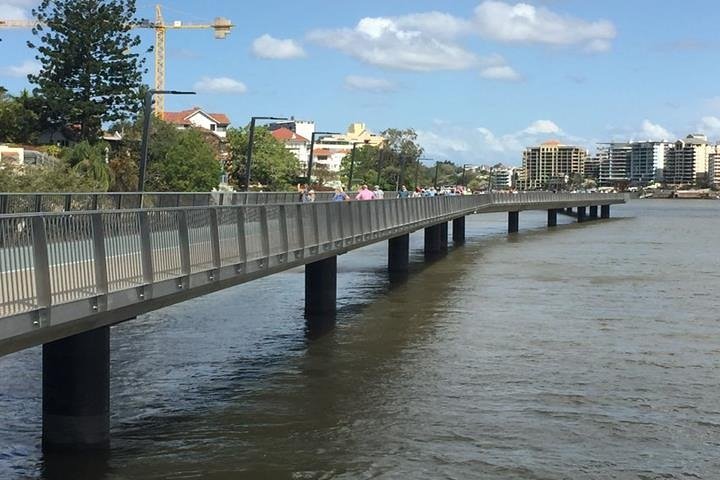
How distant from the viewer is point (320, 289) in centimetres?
2758

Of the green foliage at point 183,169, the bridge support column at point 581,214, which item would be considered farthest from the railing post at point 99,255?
the bridge support column at point 581,214

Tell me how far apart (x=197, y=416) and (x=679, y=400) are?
7735 millimetres

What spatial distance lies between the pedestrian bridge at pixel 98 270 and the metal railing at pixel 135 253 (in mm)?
14

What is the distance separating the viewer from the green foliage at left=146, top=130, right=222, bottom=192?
9338 centimetres

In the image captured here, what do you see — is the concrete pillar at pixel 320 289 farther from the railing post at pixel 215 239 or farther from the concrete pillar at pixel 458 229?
the concrete pillar at pixel 458 229

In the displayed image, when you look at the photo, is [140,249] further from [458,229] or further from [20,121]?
[20,121]

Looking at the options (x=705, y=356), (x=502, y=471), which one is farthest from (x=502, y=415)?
(x=705, y=356)

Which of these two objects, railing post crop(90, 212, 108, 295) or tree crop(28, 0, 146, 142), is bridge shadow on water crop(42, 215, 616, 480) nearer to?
railing post crop(90, 212, 108, 295)

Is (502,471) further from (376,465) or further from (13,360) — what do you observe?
(13,360)

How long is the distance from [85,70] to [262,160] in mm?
40896

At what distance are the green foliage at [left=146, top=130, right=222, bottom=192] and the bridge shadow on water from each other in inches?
2588

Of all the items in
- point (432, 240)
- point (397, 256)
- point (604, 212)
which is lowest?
point (604, 212)

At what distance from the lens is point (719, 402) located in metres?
17.3

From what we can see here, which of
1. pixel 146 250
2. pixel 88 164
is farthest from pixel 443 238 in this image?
→ pixel 146 250
